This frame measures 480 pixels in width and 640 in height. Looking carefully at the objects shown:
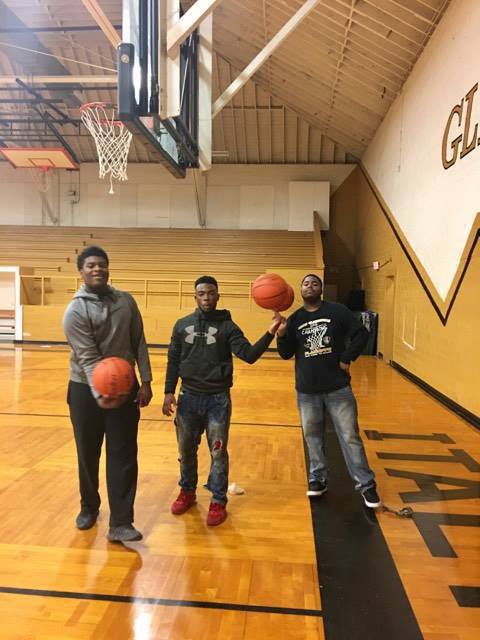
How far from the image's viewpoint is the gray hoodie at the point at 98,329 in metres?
2.88

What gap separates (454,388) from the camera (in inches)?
267

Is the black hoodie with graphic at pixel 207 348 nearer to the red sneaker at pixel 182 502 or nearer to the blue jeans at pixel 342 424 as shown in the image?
the blue jeans at pixel 342 424

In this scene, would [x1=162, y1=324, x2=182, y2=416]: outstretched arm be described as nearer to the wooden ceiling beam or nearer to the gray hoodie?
the gray hoodie

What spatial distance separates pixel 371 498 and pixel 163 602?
5.50 ft

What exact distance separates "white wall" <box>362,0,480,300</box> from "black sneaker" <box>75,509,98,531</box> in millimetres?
5597

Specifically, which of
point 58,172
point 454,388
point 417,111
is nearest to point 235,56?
point 417,111

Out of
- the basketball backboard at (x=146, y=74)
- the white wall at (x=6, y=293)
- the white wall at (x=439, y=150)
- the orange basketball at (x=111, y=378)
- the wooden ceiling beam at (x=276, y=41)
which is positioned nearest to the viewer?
the orange basketball at (x=111, y=378)

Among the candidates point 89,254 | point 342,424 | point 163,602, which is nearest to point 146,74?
point 89,254

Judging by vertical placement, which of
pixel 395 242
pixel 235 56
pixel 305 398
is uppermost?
pixel 235 56

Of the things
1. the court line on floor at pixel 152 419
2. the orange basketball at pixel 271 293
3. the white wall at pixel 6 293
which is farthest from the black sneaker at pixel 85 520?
the white wall at pixel 6 293

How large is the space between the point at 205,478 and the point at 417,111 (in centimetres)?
800

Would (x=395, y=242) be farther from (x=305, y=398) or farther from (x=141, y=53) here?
(x=305, y=398)

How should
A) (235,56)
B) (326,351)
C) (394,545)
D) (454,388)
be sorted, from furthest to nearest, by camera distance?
(235,56), (454,388), (326,351), (394,545)

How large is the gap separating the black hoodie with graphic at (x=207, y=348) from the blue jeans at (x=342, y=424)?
0.64m
